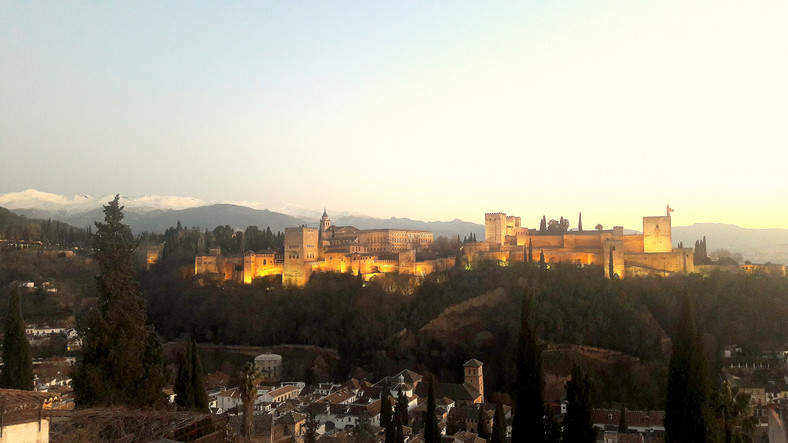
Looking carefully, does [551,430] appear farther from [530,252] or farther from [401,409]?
[530,252]

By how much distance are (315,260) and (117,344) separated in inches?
1603

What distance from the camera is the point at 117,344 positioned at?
12781mm

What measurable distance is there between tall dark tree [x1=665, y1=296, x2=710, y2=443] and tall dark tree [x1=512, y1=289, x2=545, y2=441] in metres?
3.03

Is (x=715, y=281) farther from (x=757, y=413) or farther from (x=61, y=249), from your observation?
(x=61, y=249)

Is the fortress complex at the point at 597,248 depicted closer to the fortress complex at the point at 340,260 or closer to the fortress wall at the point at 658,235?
the fortress wall at the point at 658,235

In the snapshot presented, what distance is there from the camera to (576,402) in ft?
49.6

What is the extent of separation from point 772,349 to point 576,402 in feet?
89.8

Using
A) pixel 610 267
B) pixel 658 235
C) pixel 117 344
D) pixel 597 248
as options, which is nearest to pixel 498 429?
pixel 117 344

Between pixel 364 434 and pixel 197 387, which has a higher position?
pixel 197 387

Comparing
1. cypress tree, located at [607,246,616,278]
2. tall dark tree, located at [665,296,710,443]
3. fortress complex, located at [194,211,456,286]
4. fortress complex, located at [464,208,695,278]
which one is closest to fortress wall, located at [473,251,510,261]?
fortress complex, located at [464,208,695,278]

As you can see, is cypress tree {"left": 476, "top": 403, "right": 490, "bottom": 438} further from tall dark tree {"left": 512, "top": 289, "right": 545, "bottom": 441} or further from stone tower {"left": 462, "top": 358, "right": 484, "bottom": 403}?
tall dark tree {"left": 512, "top": 289, "right": 545, "bottom": 441}

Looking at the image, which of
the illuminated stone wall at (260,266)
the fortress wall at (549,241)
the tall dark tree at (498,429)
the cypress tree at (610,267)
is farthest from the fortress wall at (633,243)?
the tall dark tree at (498,429)

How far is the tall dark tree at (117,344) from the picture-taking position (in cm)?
1237

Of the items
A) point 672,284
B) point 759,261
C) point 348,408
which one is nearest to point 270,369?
point 348,408
